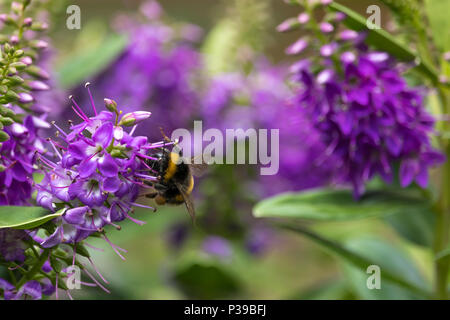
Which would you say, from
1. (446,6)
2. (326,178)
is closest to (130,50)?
(326,178)

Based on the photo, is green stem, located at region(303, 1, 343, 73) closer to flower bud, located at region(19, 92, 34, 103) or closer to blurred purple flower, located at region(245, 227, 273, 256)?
flower bud, located at region(19, 92, 34, 103)

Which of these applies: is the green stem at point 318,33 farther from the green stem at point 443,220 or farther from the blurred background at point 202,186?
the blurred background at point 202,186

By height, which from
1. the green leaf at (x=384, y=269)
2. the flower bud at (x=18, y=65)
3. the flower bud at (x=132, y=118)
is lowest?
the green leaf at (x=384, y=269)

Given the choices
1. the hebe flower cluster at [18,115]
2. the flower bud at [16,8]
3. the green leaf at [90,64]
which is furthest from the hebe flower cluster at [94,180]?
the green leaf at [90,64]

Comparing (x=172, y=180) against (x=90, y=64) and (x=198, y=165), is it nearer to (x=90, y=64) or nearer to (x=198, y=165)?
(x=198, y=165)

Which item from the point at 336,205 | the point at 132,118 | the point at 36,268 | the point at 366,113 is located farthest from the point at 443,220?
the point at 36,268

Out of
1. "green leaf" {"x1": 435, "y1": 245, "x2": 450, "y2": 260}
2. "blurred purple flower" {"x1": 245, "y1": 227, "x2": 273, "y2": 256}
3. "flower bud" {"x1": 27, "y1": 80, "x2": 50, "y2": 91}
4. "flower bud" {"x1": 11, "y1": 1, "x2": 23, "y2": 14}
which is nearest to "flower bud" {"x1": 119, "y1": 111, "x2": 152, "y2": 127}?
"flower bud" {"x1": 27, "y1": 80, "x2": 50, "y2": 91}
